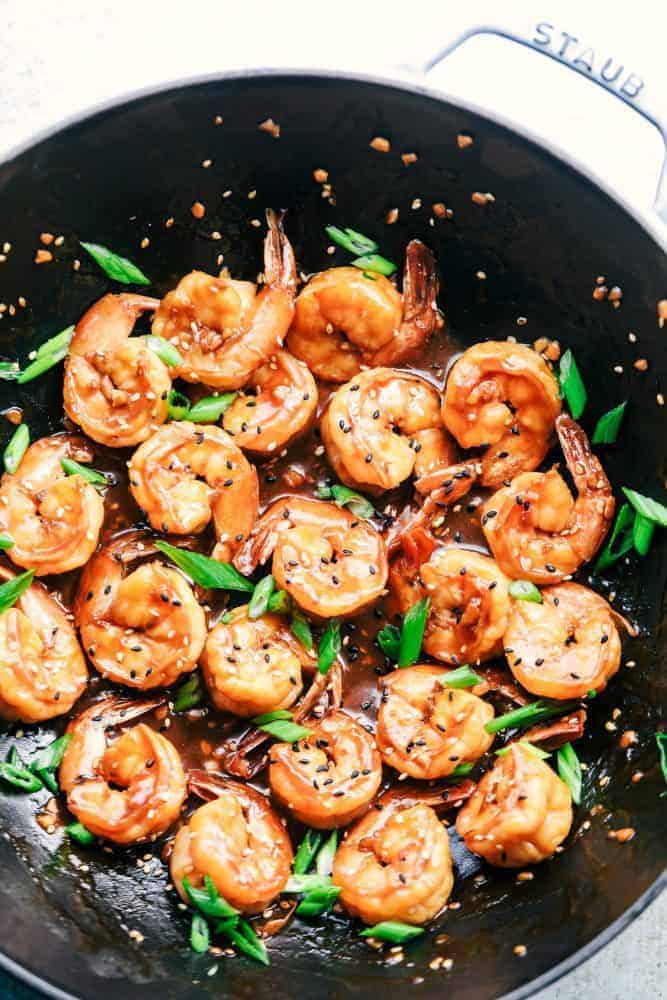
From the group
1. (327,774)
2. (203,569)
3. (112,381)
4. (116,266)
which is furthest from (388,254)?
(327,774)

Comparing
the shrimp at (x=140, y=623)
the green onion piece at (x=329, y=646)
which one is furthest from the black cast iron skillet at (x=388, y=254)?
the green onion piece at (x=329, y=646)

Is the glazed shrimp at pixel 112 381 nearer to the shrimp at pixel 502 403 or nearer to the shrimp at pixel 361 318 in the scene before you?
the shrimp at pixel 361 318

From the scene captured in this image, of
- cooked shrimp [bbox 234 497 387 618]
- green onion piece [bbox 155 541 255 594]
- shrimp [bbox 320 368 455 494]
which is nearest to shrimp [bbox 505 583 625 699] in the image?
cooked shrimp [bbox 234 497 387 618]

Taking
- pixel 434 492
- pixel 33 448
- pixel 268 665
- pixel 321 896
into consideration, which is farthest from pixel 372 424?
pixel 321 896

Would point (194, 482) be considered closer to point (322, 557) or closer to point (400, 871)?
point (322, 557)

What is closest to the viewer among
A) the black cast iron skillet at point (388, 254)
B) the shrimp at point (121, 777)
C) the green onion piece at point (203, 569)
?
the black cast iron skillet at point (388, 254)

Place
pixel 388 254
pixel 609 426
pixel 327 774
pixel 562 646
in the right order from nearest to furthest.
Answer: pixel 327 774, pixel 562 646, pixel 609 426, pixel 388 254

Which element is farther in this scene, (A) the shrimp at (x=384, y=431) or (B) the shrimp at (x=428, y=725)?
(A) the shrimp at (x=384, y=431)

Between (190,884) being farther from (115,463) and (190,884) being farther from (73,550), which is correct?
(115,463)
